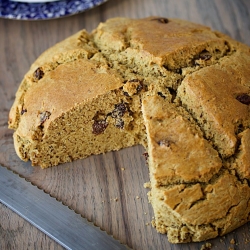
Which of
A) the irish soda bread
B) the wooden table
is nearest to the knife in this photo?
the wooden table

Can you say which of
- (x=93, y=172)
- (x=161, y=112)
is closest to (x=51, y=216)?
(x=93, y=172)

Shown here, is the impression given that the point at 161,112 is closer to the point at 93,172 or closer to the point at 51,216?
the point at 93,172

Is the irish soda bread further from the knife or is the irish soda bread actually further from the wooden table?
the knife

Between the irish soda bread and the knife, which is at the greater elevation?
the irish soda bread

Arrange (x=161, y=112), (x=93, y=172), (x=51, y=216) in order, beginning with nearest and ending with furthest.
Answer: (x=161, y=112) < (x=51, y=216) < (x=93, y=172)

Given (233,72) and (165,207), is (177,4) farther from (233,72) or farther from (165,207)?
(165,207)

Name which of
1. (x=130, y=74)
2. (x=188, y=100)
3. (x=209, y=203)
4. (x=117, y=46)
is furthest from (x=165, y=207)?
(x=117, y=46)

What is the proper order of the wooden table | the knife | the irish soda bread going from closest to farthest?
the irish soda bread < the knife < the wooden table

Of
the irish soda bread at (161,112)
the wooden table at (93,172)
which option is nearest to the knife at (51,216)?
the wooden table at (93,172)
